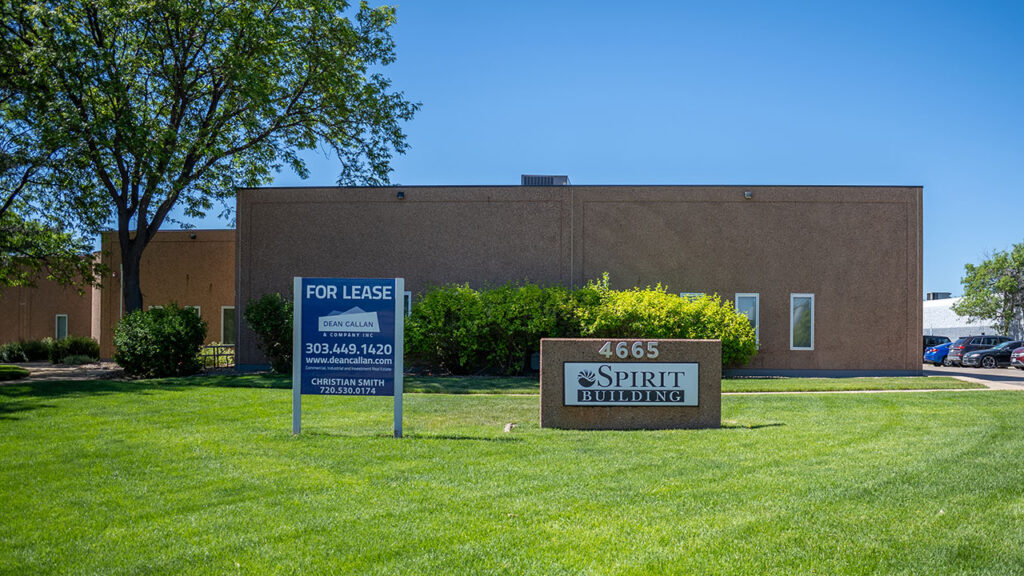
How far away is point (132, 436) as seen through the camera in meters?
8.95

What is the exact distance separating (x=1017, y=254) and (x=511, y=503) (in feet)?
164

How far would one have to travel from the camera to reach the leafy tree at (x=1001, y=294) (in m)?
43.9

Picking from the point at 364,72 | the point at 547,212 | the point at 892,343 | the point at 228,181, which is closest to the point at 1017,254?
the point at 892,343

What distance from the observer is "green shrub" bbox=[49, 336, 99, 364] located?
2827 centimetres

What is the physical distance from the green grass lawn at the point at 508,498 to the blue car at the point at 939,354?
970 inches

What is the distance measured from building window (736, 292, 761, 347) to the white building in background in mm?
33886

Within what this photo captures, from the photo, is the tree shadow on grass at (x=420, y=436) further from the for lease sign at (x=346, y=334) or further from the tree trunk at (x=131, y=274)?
the tree trunk at (x=131, y=274)

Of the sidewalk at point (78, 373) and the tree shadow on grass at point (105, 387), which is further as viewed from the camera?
the sidewalk at point (78, 373)

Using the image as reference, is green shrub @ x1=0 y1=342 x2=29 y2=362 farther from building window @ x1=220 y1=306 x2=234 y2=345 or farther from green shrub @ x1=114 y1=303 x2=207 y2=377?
green shrub @ x1=114 y1=303 x2=207 y2=377

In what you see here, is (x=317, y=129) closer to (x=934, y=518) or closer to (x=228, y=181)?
(x=228, y=181)

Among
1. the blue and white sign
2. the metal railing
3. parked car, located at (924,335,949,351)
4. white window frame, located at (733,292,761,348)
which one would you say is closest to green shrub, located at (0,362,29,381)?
the metal railing

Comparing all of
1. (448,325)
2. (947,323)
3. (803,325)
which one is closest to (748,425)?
(448,325)

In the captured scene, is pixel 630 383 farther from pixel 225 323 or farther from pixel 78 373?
pixel 225 323

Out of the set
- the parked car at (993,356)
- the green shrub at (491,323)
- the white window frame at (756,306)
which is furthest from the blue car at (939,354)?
the green shrub at (491,323)
